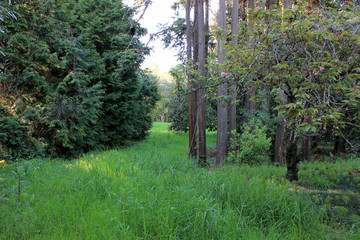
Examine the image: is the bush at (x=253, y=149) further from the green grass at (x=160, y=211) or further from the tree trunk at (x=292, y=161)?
the green grass at (x=160, y=211)

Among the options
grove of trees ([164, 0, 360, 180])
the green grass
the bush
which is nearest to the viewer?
the green grass

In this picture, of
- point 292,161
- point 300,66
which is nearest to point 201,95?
point 292,161

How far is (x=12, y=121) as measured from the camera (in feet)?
22.6

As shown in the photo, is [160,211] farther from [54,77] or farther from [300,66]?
[54,77]

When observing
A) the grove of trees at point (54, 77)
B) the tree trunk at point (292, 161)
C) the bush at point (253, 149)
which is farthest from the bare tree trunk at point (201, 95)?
the tree trunk at point (292, 161)

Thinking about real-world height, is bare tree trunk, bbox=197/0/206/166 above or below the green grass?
above

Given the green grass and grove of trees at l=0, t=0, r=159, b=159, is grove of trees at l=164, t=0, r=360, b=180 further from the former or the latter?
grove of trees at l=0, t=0, r=159, b=159

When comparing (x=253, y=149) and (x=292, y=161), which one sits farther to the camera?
(x=253, y=149)

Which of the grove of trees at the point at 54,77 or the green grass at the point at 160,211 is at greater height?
the grove of trees at the point at 54,77

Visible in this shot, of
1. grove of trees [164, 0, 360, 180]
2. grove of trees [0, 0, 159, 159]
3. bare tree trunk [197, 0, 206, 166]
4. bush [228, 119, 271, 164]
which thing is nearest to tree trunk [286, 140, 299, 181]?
grove of trees [164, 0, 360, 180]

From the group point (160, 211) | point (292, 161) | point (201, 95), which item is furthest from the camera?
point (201, 95)

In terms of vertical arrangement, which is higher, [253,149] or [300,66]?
[300,66]


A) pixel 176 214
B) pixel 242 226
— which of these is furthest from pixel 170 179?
pixel 242 226

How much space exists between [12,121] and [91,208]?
5.16 m
